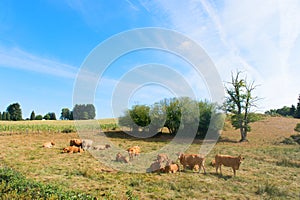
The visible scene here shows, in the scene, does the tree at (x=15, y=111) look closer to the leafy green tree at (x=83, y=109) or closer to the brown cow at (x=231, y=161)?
the leafy green tree at (x=83, y=109)

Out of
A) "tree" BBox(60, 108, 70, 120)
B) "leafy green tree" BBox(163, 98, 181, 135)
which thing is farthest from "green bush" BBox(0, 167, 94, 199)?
"tree" BBox(60, 108, 70, 120)

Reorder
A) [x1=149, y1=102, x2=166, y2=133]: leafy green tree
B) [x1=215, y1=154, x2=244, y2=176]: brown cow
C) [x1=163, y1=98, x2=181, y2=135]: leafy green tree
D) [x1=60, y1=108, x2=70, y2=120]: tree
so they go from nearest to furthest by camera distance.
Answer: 1. [x1=215, y1=154, x2=244, y2=176]: brown cow
2. [x1=163, y1=98, x2=181, y2=135]: leafy green tree
3. [x1=149, y1=102, x2=166, y2=133]: leafy green tree
4. [x1=60, y1=108, x2=70, y2=120]: tree

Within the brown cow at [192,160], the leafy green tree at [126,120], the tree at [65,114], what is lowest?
the brown cow at [192,160]

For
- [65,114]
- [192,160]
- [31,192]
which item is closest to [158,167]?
[192,160]

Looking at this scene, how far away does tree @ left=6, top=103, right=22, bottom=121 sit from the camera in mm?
92075

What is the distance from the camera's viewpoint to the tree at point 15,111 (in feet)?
302

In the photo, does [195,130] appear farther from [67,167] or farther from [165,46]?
[67,167]

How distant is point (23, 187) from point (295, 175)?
1212cm

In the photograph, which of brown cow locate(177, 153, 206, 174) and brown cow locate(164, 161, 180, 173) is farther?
brown cow locate(177, 153, 206, 174)

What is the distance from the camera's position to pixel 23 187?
580 cm

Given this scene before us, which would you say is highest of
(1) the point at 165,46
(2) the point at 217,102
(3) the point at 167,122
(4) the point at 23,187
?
(1) the point at 165,46

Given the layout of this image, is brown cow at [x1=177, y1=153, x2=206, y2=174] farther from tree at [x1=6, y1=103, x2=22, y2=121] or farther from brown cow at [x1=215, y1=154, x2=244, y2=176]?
tree at [x1=6, y1=103, x2=22, y2=121]

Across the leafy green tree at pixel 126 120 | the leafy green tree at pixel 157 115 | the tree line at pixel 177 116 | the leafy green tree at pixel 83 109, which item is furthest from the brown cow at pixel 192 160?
the leafy green tree at pixel 126 120

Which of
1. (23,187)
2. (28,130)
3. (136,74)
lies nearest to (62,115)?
(28,130)
